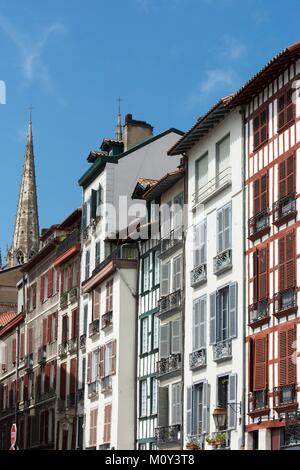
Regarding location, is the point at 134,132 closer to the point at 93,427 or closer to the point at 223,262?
the point at 93,427

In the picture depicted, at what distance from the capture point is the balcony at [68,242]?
59.1m

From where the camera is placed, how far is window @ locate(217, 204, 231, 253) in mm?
39188

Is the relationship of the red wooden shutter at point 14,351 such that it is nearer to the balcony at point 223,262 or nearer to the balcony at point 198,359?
the balcony at point 198,359

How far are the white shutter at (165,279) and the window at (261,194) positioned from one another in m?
9.01

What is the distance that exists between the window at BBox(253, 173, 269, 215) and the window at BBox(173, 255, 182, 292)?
25.1 ft

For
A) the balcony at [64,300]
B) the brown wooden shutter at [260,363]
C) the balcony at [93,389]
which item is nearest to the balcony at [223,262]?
the brown wooden shutter at [260,363]

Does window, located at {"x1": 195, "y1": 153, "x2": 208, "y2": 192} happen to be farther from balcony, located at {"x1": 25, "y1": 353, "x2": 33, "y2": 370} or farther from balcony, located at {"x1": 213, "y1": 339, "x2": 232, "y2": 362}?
balcony, located at {"x1": 25, "y1": 353, "x2": 33, "y2": 370}

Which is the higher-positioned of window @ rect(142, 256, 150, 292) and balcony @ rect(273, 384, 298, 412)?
window @ rect(142, 256, 150, 292)

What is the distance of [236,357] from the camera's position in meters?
37.1

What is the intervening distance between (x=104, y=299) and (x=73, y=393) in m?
7.13

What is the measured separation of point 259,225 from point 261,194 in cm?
103

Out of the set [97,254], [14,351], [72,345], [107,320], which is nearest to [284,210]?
[107,320]

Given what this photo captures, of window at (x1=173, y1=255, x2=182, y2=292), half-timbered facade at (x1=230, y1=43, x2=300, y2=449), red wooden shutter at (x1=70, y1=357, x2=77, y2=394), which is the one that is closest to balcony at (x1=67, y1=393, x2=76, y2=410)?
red wooden shutter at (x1=70, y1=357, x2=77, y2=394)

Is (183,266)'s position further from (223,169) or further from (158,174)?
(158,174)
